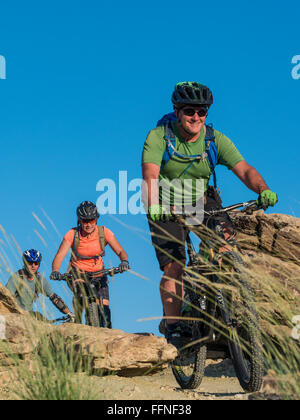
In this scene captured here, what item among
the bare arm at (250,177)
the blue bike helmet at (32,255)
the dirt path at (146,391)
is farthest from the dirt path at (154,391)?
the blue bike helmet at (32,255)

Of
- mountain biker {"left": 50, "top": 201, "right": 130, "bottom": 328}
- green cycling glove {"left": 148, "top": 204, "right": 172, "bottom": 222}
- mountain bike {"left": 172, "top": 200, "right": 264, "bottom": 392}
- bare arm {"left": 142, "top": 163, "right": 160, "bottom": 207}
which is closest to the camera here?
mountain bike {"left": 172, "top": 200, "right": 264, "bottom": 392}

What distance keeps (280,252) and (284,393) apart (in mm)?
6105

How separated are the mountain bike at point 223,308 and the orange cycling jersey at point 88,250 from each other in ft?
12.9

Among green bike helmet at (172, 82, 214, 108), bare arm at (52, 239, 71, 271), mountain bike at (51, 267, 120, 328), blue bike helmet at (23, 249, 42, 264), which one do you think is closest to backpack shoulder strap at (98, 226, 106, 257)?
mountain bike at (51, 267, 120, 328)

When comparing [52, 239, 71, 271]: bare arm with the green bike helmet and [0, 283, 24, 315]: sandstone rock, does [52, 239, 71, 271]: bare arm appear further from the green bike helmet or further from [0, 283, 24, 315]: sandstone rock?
→ the green bike helmet

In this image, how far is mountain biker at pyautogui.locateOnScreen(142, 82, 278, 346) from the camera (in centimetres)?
648

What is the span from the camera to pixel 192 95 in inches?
255

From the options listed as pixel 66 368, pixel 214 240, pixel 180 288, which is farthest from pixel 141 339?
pixel 66 368

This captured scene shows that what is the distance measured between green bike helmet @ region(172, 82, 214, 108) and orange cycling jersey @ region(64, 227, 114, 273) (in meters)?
4.73

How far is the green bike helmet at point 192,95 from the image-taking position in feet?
21.3

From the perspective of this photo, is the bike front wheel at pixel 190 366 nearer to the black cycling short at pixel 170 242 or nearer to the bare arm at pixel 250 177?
the black cycling short at pixel 170 242

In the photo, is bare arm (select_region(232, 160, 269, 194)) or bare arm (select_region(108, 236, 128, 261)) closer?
bare arm (select_region(232, 160, 269, 194))

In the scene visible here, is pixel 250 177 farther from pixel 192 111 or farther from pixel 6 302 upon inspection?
pixel 6 302

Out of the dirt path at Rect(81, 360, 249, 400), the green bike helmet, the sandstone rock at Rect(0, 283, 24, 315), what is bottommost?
the dirt path at Rect(81, 360, 249, 400)
